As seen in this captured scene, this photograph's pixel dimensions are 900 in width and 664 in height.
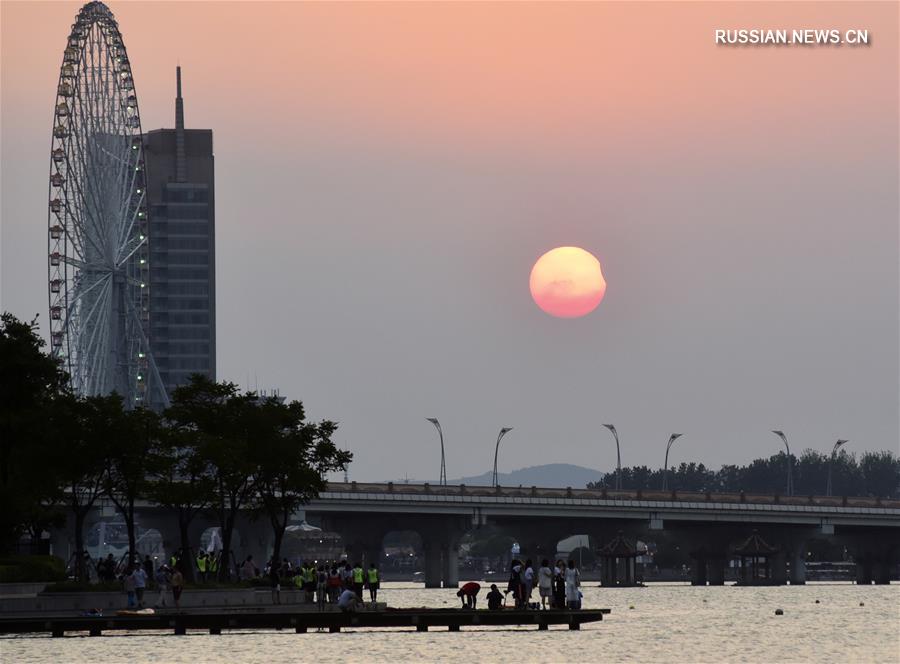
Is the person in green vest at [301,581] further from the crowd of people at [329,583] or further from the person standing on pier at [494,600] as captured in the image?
the person standing on pier at [494,600]

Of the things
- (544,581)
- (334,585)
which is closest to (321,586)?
(334,585)

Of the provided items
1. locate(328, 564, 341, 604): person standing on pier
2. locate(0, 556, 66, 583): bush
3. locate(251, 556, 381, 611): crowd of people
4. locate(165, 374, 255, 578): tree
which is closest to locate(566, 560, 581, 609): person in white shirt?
locate(251, 556, 381, 611): crowd of people

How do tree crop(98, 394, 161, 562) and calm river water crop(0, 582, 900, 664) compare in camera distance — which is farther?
tree crop(98, 394, 161, 562)

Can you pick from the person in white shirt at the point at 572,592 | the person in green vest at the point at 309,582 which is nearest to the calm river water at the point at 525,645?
the person in white shirt at the point at 572,592

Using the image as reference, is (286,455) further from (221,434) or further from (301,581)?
(301,581)

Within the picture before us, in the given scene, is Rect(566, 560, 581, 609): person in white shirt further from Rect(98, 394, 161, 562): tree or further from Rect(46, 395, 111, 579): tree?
Rect(46, 395, 111, 579): tree

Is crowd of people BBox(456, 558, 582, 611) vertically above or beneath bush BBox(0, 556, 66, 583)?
beneath

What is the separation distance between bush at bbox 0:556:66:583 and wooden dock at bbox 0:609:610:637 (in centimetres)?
690

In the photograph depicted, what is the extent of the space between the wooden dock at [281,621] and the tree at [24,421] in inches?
761

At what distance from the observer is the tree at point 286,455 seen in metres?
131

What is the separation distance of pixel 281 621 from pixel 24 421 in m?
28.7

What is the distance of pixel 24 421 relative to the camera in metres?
110

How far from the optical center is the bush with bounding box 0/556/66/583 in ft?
319

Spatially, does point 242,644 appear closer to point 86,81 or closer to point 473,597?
point 473,597
